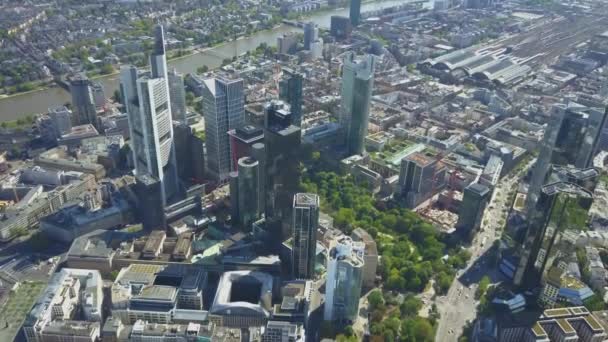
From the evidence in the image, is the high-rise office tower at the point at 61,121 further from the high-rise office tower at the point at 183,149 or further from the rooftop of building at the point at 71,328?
the rooftop of building at the point at 71,328

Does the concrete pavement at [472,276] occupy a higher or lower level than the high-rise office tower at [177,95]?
lower

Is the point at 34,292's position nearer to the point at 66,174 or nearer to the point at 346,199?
the point at 66,174

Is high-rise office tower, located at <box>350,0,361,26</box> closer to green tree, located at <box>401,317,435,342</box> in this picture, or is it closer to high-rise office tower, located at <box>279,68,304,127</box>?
high-rise office tower, located at <box>279,68,304,127</box>

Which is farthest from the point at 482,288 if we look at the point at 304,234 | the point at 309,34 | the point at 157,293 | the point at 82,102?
the point at 309,34

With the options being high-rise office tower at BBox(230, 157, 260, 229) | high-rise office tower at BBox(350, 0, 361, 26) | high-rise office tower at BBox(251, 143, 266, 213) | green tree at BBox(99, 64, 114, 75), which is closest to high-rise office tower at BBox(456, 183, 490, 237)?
high-rise office tower at BBox(251, 143, 266, 213)

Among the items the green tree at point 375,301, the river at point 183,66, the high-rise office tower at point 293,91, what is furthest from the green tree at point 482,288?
the river at point 183,66

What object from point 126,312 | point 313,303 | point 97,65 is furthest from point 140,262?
point 97,65
